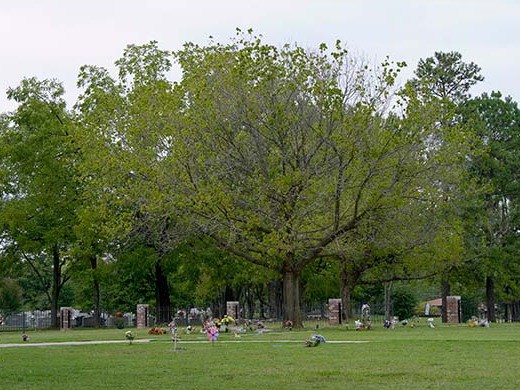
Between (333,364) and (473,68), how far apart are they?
142ft

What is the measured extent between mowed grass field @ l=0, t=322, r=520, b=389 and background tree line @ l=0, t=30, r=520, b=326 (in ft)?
39.7

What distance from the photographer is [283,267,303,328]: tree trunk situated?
3924cm

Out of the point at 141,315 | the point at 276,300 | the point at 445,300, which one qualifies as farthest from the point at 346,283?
the point at 276,300

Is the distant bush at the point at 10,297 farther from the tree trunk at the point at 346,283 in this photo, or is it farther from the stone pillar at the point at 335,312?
the stone pillar at the point at 335,312

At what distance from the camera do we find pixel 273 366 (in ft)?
57.7

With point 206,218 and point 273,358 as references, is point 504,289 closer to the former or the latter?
A: point 206,218

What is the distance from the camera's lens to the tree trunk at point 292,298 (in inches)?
1545

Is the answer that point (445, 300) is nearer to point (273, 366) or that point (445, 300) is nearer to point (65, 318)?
point (65, 318)

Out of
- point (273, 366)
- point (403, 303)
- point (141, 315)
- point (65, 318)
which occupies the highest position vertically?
point (403, 303)

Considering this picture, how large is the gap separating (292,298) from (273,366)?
72.9 ft

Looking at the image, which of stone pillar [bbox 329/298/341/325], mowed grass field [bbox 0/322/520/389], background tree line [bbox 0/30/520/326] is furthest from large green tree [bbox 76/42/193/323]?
mowed grass field [bbox 0/322/520/389]

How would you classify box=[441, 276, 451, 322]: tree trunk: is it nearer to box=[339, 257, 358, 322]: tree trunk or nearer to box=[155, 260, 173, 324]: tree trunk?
box=[339, 257, 358, 322]: tree trunk

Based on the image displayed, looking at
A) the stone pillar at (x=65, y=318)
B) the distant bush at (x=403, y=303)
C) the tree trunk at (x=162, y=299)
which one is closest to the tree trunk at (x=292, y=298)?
the tree trunk at (x=162, y=299)

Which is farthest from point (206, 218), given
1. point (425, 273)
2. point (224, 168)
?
point (425, 273)
